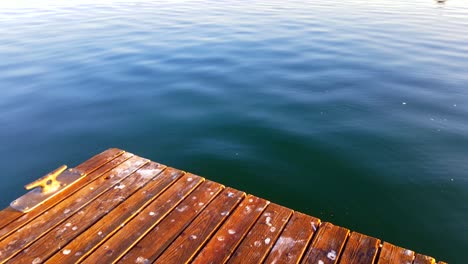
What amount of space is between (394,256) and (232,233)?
1.77 metres

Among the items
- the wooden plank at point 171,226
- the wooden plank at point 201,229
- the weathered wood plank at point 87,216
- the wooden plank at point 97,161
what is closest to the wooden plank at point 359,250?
the wooden plank at point 201,229

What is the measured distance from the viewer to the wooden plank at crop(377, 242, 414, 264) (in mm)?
3306

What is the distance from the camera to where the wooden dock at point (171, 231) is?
3402 millimetres

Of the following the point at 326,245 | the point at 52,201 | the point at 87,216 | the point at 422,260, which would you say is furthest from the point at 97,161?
the point at 422,260

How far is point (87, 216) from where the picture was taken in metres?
3.99

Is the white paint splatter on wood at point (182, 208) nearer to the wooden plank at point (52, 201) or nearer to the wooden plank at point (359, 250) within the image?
the wooden plank at point (52, 201)

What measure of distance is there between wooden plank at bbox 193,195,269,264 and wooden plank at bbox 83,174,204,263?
0.75 metres

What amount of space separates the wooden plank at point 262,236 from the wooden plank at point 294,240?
0.07 m

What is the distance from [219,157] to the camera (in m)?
→ 6.51

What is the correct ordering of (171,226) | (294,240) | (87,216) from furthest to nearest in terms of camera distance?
1. (87,216)
2. (171,226)
3. (294,240)

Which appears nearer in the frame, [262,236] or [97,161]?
[262,236]

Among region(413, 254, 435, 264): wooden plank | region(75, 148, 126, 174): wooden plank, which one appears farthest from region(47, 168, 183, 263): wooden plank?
region(413, 254, 435, 264): wooden plank

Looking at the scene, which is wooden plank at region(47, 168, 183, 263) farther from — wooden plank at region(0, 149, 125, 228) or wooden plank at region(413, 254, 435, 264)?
→ wooden plank at region(413, 254, 435, 264)

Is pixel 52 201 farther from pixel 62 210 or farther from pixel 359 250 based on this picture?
pixel 359 250
